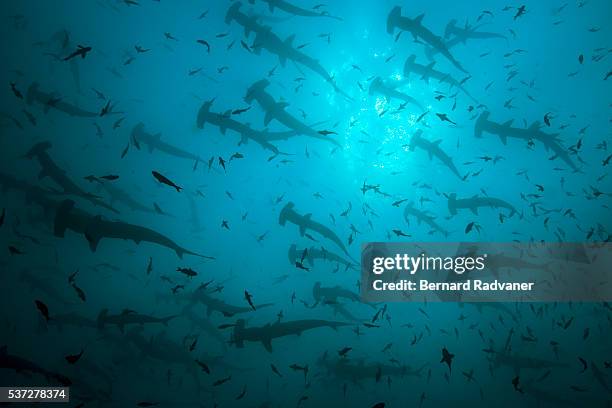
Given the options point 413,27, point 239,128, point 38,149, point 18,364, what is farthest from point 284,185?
point 18,364

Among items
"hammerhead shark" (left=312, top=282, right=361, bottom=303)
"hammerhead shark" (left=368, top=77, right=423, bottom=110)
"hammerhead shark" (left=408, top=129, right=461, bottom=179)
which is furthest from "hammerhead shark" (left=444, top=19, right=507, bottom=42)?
"hammerhead shark" (left=312, top=282, right=361, bottom=303)

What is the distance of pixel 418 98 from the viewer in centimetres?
148

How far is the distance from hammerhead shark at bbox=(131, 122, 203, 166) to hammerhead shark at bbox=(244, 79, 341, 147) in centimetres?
32

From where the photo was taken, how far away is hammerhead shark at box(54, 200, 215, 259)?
4.52 ft

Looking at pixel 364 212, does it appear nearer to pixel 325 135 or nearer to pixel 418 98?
pixel 325 135

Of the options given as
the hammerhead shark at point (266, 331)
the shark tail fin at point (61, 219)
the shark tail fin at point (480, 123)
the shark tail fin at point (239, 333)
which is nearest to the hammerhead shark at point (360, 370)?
the hammerhead shark at point (266, 331)

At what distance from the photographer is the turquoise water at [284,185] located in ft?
4.53

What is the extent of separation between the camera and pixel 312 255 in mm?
1445

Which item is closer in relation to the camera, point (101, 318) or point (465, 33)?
point (101, 318)

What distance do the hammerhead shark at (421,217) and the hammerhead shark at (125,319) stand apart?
3.23 feet

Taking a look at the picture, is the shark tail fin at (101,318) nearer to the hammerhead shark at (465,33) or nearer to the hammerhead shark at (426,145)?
the hammerhead shark at (426,145)

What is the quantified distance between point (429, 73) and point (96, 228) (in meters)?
1.37

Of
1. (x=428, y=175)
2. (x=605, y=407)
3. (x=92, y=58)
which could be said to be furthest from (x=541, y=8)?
(x=92, y=58)

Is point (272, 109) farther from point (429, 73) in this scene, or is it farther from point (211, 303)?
point (211, 303)
